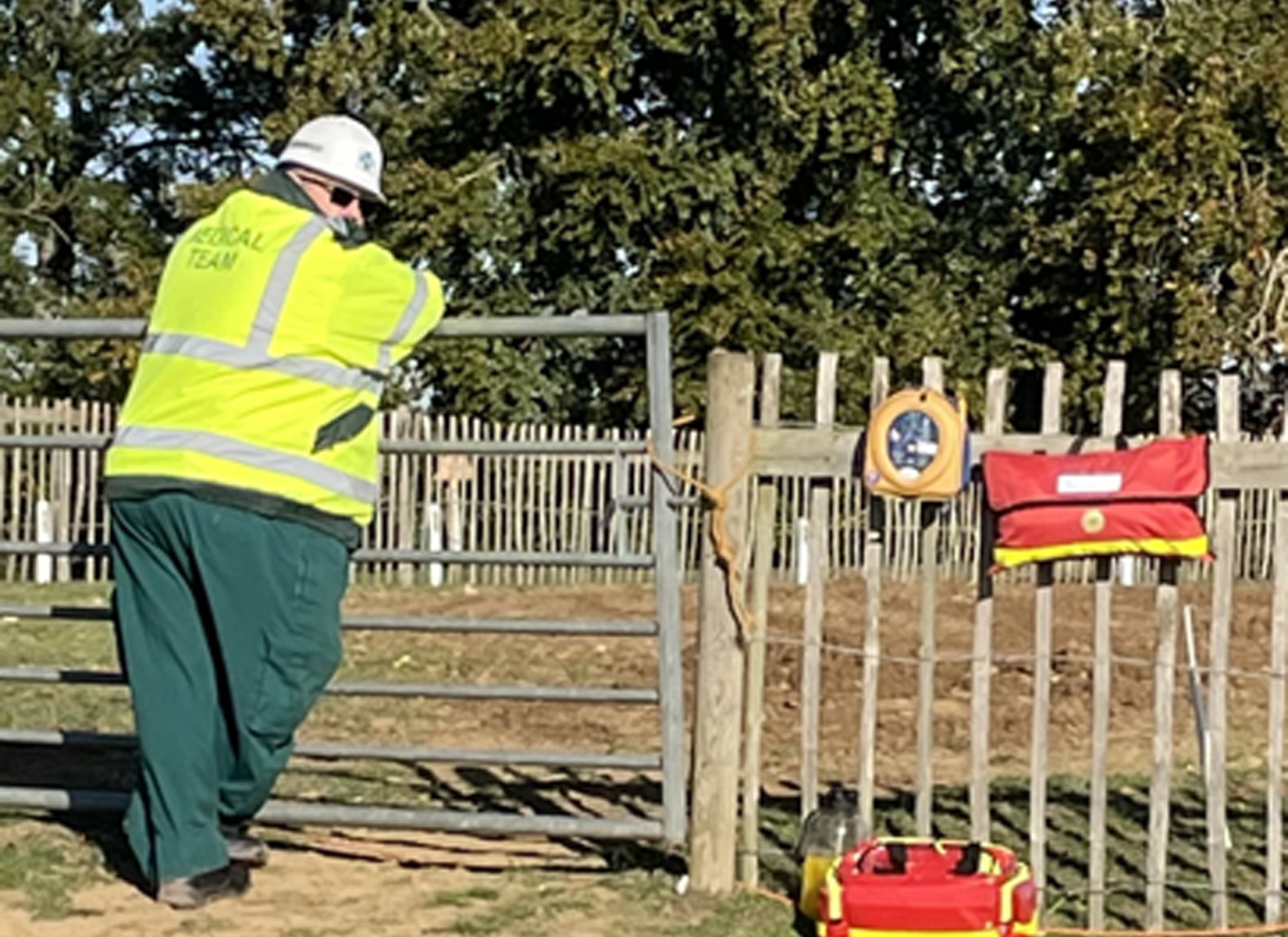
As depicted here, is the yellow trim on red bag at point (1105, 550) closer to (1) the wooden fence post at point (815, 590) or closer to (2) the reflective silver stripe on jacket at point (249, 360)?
(1) the wooden fence post at point (815, 590)

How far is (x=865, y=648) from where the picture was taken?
6.59 m

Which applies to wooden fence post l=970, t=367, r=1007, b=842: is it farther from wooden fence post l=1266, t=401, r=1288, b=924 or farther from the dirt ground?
wooden fence post l=1266, t=401, r=1288, b=924

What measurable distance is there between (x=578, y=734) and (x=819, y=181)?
2068 centimetres

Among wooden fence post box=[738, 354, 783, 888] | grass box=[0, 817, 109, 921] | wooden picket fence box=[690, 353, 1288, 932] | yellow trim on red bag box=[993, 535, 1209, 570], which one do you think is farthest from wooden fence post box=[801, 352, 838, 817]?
grass box=[0, 817, 109, 921]

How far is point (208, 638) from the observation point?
6191mm

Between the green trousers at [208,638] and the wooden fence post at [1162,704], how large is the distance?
7.97ft

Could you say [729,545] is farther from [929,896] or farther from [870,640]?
[929,896]

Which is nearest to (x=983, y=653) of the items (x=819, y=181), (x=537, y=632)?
(x=537, y=632)

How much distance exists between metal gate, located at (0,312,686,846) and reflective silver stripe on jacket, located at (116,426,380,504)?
2.04 feet

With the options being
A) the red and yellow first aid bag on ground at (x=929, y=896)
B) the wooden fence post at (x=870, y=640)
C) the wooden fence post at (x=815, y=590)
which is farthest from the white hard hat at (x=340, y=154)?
the red and yellow first aid bag on ground at (x=929, y=896)

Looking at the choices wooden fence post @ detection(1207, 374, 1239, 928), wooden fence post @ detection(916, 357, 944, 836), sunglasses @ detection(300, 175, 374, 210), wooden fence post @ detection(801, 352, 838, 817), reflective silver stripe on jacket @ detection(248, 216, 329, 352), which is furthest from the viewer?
wooden fence post @ detection(801, 352, 838, 817)

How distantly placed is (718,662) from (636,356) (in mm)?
23850

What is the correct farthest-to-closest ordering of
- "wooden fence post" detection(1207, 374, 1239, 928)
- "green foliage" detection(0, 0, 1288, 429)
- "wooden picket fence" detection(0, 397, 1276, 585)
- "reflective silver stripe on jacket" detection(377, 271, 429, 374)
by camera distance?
1. "green foliage" detection(0, 0, 1288, 429)
2. "wooden picket fence" detection(0, 397, 1276, 585)
3. "wooden fence post" detection(1207, 374, 1239, 928)
4. "reflective silver stripe on jacket" detection(377, 271, 429, 374)

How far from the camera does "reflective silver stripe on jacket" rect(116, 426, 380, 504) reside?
5.98 m
